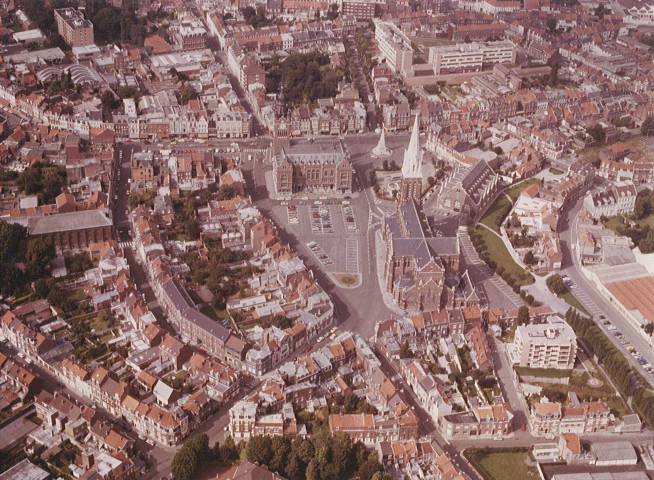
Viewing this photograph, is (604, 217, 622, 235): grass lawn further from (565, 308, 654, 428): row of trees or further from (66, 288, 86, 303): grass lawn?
(66, 288, 86, 303): grass lawn

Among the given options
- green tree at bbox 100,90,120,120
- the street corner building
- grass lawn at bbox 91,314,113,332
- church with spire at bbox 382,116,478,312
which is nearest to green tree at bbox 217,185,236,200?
the street corner building

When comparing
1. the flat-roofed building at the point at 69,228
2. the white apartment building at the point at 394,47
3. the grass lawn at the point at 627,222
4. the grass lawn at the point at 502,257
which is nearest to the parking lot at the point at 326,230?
the grass lawn at the point at 502,257

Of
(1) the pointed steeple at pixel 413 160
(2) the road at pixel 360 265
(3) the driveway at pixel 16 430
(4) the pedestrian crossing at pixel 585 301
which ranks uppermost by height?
(1) the pointed steeple at pixel 413 160

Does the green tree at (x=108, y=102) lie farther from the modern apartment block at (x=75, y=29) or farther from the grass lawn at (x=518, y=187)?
the grass lawn at (x=518, y=187)

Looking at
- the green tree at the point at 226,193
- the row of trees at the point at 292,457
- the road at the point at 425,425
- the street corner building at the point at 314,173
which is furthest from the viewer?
the street corner building at the point at 314,173

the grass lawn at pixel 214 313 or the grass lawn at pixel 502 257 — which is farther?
the grass lawn at pixel 502 257

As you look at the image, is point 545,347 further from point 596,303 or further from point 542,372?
point 596,303

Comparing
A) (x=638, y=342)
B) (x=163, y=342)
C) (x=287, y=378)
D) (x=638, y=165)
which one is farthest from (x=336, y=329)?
(x=638, y=165)
